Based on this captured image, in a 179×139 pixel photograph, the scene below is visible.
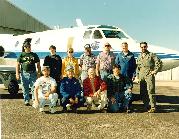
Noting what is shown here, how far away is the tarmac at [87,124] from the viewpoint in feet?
25.7

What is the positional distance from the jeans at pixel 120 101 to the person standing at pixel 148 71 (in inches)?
26.0

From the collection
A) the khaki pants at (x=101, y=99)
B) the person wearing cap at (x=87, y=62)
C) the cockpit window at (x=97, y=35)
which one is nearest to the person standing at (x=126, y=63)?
the person wearing cap at (x=87, y=62)

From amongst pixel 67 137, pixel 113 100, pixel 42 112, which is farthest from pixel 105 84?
pixel 67 137

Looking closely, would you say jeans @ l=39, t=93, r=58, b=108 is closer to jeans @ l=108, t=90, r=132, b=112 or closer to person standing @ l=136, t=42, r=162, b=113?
jeans @ l=108, t=90, r=132, b=112

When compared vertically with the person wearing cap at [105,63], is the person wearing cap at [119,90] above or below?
below

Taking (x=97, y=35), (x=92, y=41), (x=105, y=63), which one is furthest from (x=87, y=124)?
(x=97, y=35)

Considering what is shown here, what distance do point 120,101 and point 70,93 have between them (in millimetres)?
1580

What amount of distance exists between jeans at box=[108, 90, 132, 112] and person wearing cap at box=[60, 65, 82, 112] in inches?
38.2

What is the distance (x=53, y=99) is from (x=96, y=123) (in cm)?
195

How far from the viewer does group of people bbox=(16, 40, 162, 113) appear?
1088cm

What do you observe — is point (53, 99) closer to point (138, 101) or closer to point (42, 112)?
point (42, 112)

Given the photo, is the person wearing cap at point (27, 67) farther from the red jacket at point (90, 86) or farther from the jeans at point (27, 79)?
the red jacket at point (90, 86)

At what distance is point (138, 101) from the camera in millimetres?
14570

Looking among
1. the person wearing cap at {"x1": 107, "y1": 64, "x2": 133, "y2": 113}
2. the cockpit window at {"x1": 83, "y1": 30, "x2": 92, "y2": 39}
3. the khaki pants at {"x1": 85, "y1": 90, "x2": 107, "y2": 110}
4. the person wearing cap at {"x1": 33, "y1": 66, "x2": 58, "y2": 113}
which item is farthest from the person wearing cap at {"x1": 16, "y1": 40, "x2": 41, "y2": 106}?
the cockpit window at {"x1": 83, "y1": 30, "x2": 92, "y2": 39}
